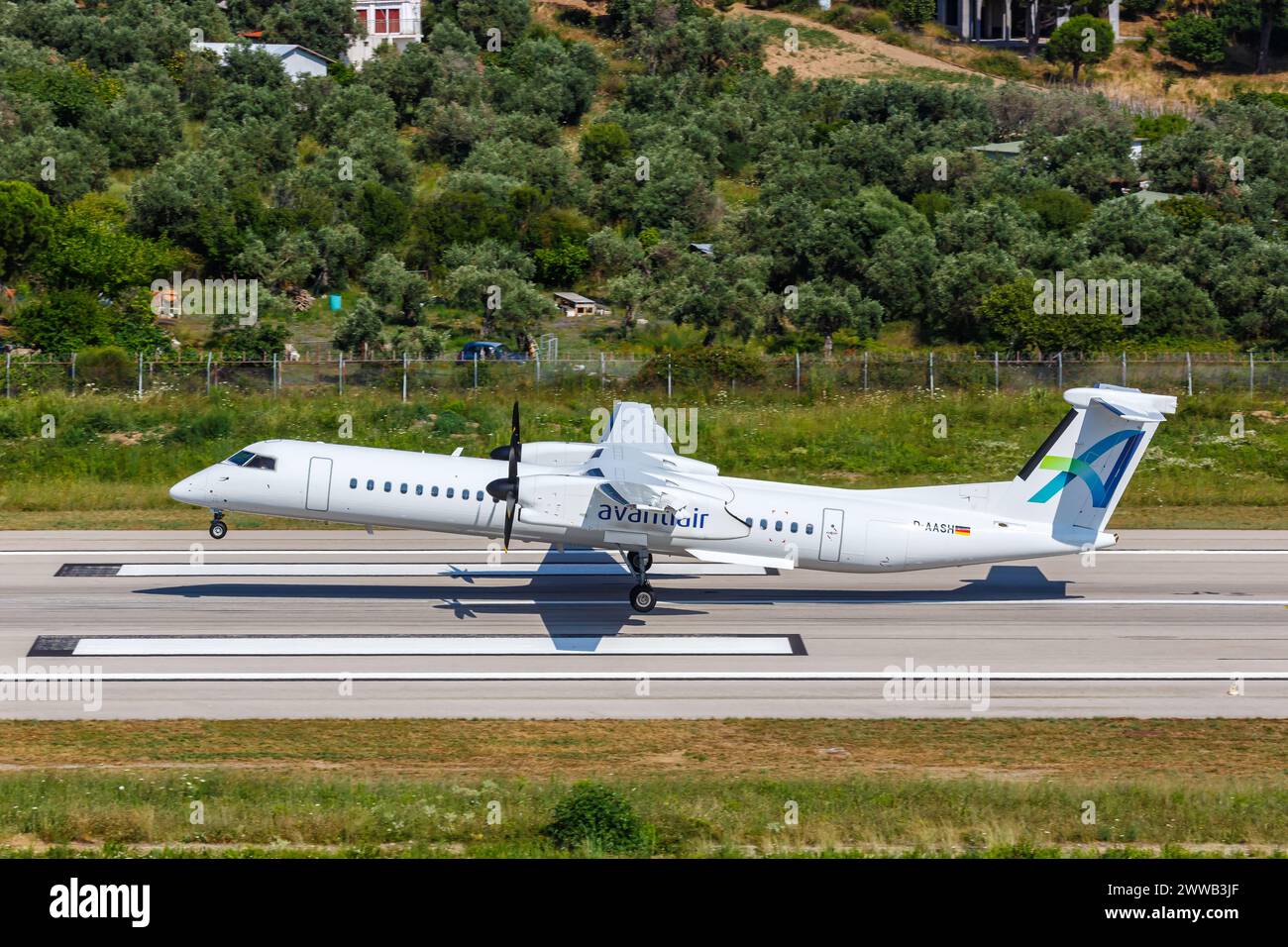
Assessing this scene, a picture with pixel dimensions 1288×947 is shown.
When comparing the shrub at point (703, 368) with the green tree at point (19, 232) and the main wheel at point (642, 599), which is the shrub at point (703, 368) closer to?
the main wheel at point (642, 599)

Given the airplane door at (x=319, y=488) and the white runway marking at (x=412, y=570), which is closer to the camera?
the airplane door at (x=319, y=488)

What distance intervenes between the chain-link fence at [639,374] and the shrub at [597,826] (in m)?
35.4

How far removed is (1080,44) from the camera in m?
114

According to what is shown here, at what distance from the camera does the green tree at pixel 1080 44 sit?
114312mm

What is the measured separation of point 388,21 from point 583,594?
8856 cm

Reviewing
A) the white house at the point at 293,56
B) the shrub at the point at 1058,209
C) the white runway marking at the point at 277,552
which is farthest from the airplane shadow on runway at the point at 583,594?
the white house at the point at 293,56

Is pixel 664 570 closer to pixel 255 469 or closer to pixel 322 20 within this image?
pixel 255 469

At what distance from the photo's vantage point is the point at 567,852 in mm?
18297

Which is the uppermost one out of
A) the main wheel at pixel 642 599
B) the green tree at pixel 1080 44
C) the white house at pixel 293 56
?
the green tree at pixel 1080 44

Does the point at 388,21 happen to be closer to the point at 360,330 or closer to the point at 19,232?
the point at 19,232

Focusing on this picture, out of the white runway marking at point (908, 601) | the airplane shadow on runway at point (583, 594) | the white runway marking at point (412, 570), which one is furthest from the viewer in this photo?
the white runway marking at point (412, 570)

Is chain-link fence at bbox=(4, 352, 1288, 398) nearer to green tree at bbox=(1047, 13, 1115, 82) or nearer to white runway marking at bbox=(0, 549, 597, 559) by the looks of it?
white runway marking at bbox=(0, 549, 597, 559)

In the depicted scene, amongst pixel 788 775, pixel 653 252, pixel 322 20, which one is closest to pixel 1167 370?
pixel 653 252

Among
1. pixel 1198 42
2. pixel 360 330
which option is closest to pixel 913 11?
pixel 1198 42
